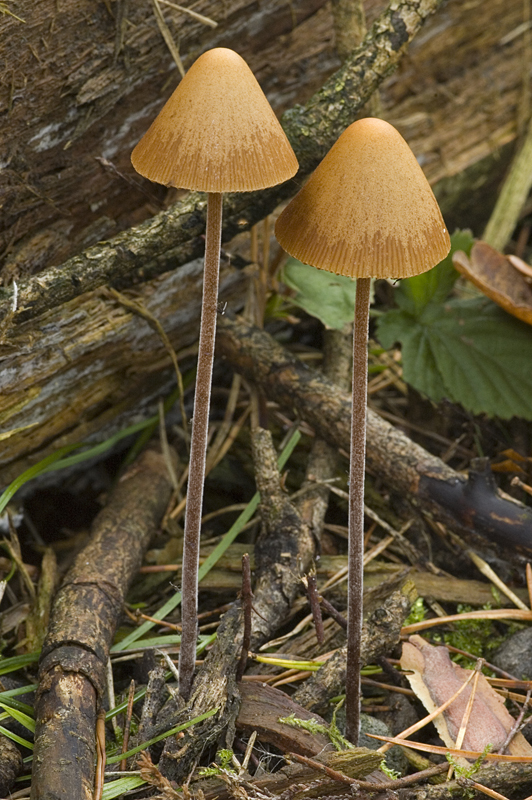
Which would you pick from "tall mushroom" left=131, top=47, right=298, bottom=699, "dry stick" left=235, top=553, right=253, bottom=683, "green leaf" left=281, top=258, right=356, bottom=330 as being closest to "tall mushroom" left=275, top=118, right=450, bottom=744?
"tall mushroom" left=131, top=47, right=298, bottom=699

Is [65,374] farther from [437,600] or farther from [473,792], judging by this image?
[473,792]

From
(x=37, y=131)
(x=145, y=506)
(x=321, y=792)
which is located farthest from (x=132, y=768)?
(x=37, y=131)

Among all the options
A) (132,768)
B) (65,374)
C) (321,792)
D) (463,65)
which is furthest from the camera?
(463,65)

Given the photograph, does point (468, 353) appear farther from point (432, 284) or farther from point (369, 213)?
point (369, 213)

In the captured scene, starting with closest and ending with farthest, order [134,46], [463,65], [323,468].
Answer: [134,46] < [323,468] < [463,65]

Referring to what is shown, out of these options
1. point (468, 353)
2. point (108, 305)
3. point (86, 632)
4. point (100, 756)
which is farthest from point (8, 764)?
point (468, 353)

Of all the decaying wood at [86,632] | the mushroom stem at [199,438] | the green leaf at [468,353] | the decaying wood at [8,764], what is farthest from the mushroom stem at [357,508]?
the green leaf at [468,353]
